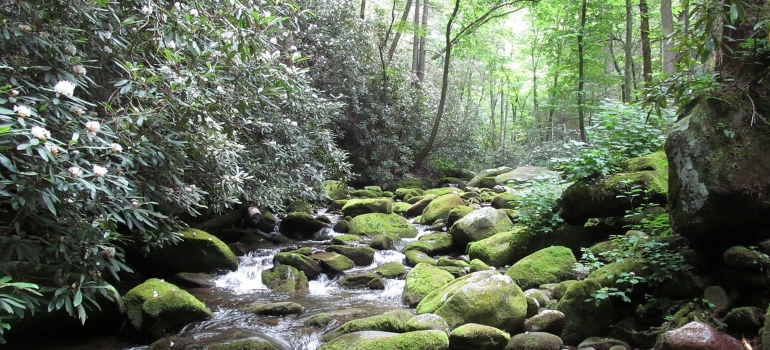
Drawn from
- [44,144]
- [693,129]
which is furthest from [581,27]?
[44,144]

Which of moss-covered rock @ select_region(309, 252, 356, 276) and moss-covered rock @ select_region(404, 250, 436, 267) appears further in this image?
moss-covered rock @ select_region(404, 250, 436, 267)

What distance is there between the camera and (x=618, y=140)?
6.96 m

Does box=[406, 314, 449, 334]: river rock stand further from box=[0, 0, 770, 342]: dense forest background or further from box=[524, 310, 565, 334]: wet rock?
box=[0, 0, 770, 342]: dense forest background

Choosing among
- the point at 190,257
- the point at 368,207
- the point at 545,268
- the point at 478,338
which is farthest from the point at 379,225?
the point at 478,338

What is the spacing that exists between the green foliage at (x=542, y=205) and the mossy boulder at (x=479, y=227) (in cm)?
138

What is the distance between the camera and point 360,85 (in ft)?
51.3

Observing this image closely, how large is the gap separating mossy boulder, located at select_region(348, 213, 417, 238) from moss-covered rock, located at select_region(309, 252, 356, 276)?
224cm

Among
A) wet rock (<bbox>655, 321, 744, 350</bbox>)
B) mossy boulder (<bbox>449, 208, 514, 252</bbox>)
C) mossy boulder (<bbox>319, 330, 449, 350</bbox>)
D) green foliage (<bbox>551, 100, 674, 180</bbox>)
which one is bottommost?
mossy boulder (<bbox>319, 330, 449, 350</bbox>)

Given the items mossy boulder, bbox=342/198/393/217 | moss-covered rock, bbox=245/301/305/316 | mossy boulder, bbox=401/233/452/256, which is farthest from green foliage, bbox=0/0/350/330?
mossy boulder, bbox=342/198/393/217

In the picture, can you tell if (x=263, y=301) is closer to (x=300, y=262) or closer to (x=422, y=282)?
(x=300, y=262)

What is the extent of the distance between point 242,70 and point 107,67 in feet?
3.86

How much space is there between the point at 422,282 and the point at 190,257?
12.7 ft

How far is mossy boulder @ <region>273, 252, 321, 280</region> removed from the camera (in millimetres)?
8109

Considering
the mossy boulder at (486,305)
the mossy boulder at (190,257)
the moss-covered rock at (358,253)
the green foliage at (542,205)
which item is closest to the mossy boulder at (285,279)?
the mossy boulder at (190,257)
